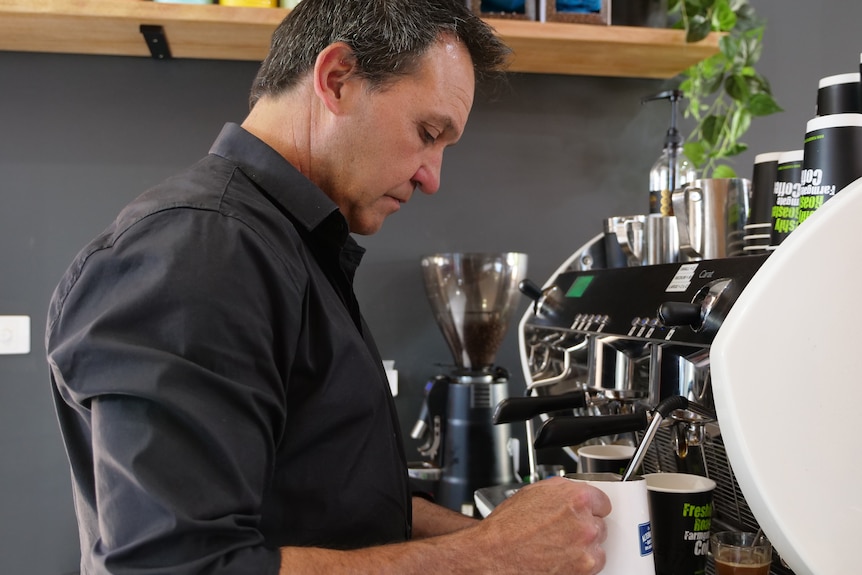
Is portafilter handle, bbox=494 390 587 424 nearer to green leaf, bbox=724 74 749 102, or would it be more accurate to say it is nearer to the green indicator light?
the green indicator light

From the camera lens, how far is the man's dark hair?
90cm

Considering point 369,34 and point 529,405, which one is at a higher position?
point 369,34

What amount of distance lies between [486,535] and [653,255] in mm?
602

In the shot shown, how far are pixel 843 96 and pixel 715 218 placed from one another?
0.95ft

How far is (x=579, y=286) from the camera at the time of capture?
4.12 feet

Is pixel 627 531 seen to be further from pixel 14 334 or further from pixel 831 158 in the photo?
pixel 14 334

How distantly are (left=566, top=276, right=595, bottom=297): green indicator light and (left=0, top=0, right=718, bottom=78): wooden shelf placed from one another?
1.99ft

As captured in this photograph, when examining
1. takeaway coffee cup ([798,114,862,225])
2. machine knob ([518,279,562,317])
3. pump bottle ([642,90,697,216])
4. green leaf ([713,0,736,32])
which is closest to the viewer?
takeaway coffee cup ([798,114,862,225])

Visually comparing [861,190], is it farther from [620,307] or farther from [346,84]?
[346,84]

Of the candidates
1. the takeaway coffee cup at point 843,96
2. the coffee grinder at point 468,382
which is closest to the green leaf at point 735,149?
the coffee grinder at point 468,382

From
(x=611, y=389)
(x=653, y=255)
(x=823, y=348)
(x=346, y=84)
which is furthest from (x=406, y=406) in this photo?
(x=823, y=348)

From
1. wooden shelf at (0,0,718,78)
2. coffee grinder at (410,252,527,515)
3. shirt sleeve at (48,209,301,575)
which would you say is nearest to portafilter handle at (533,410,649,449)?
shirt sleeve at (48,209,301,575)

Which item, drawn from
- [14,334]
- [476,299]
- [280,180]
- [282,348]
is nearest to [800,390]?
[282,348]

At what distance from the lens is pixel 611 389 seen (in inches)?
38.7
